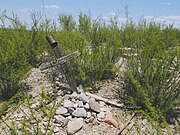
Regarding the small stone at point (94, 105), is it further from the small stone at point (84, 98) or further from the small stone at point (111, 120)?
the small stone at point (111, 120)

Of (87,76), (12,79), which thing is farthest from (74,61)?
(12,79)

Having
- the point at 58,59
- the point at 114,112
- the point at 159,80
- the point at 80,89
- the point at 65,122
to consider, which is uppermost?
the point at 58,59

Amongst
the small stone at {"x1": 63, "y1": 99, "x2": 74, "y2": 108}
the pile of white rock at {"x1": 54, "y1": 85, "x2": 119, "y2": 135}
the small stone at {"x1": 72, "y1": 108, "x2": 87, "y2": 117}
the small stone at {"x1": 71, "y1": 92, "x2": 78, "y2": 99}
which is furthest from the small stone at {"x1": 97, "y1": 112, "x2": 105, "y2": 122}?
the small stone at {"x1": 71, "y1": 92, "x2": 78, "y2": 99}

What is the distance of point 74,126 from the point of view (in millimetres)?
3578

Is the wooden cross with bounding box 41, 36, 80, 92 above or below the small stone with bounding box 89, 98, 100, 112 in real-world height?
above

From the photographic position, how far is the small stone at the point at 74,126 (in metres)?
3.51

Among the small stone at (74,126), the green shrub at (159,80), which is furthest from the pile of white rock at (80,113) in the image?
the green shrub at (159,80)

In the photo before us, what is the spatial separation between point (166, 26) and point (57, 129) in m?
5.82

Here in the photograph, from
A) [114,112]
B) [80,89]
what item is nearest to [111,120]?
[114,112]

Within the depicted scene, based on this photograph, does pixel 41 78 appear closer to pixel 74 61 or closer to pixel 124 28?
pixel 74 61

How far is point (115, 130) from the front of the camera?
3.61 meters

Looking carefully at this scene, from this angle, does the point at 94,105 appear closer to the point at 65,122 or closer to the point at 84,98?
the point at 84,98

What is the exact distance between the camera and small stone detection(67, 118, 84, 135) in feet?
11.5

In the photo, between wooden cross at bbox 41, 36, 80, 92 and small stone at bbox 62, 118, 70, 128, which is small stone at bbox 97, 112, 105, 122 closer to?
small stone at bbox 62, 118, 70, 128
